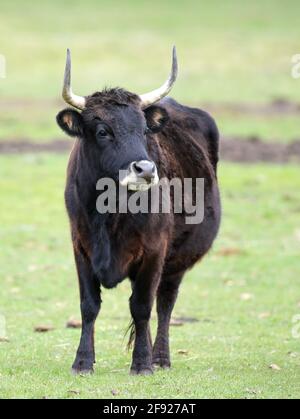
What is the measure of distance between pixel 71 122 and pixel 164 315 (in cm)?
240

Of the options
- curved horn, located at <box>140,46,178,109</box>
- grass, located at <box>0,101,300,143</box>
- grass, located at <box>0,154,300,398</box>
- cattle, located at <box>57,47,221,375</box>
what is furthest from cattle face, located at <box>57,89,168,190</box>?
grass, located at <box>0,101,300,143</box>

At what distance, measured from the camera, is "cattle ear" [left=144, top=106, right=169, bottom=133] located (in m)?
9.76

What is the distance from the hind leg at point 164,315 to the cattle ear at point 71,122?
2174mm

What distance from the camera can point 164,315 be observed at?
418 inches

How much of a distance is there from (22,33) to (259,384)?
43472mm

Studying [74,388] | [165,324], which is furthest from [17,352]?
[74,388]

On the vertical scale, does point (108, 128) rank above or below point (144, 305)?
above

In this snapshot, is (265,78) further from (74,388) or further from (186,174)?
(74,388)

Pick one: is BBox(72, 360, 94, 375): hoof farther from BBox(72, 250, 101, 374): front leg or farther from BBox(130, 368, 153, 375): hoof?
BBox(130, 368, 153, 375): hoof

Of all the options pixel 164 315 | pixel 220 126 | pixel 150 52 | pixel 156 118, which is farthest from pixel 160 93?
pixel 150 52

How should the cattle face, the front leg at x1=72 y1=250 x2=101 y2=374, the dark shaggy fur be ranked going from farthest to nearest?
the front leg at x1=72 y1=250 x2=101 y2=374 → the dark shaggy fur → the cattle face

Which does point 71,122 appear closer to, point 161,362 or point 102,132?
point 102,132

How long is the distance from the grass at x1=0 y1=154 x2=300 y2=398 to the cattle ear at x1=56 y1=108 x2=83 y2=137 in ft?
6.89
